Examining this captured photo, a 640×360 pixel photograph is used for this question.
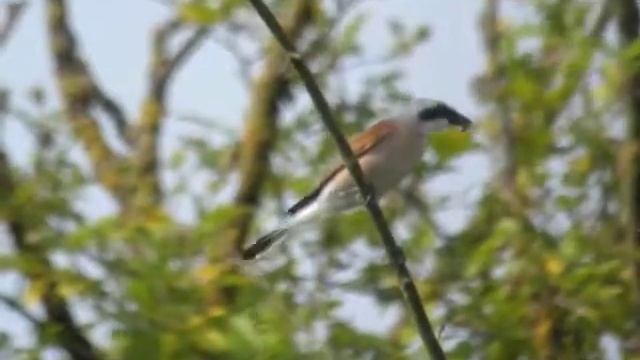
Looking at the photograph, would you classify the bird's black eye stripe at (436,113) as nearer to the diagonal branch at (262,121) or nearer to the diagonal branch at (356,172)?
the diagonal branch at (262,121)

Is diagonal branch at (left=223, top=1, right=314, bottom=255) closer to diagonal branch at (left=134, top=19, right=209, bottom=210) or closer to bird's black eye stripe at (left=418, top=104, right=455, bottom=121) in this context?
diagonal branch at (left=134, top=19, right=209, bottom=210)

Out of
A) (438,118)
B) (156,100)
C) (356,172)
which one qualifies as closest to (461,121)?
(438,118)

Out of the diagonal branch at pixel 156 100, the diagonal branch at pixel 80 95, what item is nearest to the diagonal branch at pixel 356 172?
the diagonal branch at pixel 156 100

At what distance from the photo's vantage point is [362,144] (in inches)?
121

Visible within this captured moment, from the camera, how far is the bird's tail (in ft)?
9.12

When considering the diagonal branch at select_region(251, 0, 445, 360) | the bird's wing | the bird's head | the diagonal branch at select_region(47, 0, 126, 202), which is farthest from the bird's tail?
the diagonal branch at select_region(47, 0, 126, 202)

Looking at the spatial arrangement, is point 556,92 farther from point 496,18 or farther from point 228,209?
point 228,209

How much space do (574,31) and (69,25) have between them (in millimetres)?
2007

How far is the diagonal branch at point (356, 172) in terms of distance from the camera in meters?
1.87

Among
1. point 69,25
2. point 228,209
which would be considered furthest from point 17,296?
point 69,25

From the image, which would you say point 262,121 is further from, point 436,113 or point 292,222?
point 292,222

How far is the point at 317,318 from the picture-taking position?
295 cm

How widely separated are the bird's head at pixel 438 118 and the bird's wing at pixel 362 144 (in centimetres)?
7

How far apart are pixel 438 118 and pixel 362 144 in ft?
0.47
